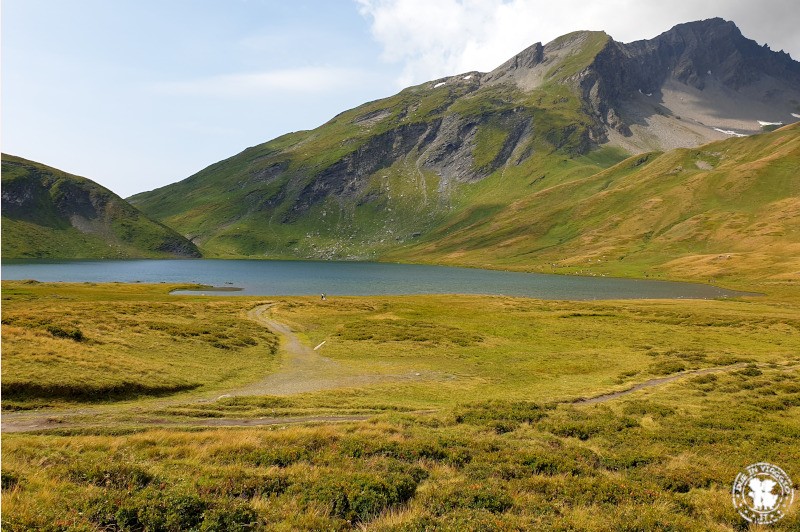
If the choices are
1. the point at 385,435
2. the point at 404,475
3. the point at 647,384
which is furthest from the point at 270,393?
the point at 647,384

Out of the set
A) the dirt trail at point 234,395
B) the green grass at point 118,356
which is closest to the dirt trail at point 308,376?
the dirt trail at point 234,395

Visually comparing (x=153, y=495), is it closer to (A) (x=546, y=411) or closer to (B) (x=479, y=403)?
(B) (x=479, y=403)

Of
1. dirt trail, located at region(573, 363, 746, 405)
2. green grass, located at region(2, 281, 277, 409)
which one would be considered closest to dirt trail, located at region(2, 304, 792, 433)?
dirt trail, located at region(573, 363, 746, 405)

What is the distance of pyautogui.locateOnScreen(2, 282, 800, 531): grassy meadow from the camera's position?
1360 cm

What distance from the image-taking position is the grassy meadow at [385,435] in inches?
535

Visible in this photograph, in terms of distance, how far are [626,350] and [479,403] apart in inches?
1453

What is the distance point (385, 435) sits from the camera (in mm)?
21781

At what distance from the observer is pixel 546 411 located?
94.2 feet

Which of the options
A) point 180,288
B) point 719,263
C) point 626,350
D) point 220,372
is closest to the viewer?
point 220,372

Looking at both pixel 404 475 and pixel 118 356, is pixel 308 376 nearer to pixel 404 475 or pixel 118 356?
pixel 118 356

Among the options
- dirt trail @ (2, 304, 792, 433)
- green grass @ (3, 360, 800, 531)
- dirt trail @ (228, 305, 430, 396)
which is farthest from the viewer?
dirt trail @ (228, 305, 430, 396)

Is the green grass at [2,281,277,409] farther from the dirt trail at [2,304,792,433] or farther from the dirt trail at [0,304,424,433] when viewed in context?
the dirt trail at [2,304,792,433]

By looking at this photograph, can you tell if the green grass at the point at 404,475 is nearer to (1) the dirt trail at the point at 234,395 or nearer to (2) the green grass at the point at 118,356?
(1) the dirt trail at the point at 234,395

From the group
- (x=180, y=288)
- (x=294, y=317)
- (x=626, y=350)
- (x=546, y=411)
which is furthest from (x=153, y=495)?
(x=180, y=288)
